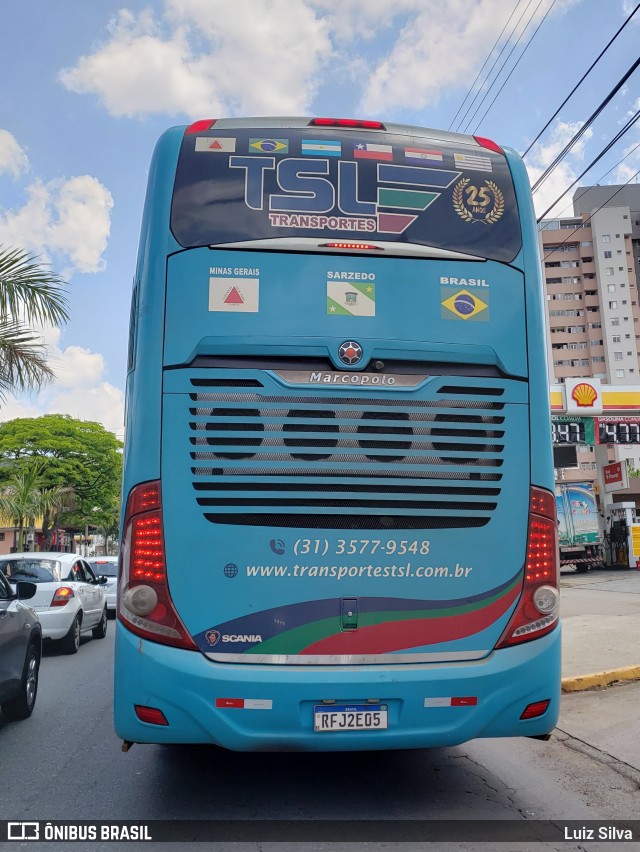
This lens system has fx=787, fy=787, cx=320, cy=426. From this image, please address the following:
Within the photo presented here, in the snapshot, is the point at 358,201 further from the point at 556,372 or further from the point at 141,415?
the point at 556,372

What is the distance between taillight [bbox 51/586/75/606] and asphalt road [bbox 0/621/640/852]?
16.8 feet

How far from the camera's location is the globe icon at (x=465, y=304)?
15.2 ft

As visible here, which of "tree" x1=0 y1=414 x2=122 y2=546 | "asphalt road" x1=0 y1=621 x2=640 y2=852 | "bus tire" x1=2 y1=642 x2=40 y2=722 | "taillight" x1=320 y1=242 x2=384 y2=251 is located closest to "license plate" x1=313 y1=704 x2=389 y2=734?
"asphalt road" x1=0 y1=621 x2=640 y2=852


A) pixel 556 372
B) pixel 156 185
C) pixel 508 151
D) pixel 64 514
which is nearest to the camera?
pixel 156 185

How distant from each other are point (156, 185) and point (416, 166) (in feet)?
5.32

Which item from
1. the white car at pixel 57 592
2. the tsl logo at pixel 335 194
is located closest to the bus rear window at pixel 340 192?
the tsl logo at pixel 335 194

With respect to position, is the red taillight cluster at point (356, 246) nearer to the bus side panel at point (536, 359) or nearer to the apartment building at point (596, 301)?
the bus side panel at point (536, 359)

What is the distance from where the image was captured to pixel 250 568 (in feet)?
13.9

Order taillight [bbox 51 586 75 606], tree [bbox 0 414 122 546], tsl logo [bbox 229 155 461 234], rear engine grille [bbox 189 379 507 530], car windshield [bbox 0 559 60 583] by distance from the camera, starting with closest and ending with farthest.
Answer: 1. rear engine grille [bbox 189 379 507 530]
2. tsl logo [bbox 229 155 461 234]
3. taillight [bbox 51 586 75 606]
4. car windshield [bbox 0 559 60 583]
5. tree [bbox 0 414 122 546]

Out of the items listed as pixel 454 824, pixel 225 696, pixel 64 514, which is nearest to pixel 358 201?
pixel 225 696

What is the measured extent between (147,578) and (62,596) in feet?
27.2

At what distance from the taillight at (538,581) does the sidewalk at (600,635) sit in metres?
3.86

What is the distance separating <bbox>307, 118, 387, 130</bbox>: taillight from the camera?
5118mm

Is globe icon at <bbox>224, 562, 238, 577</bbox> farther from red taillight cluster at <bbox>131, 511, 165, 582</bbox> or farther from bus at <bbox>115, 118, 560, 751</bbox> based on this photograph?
red taillight cluster at <bbox>131, 511, 165, 582</bbox>
